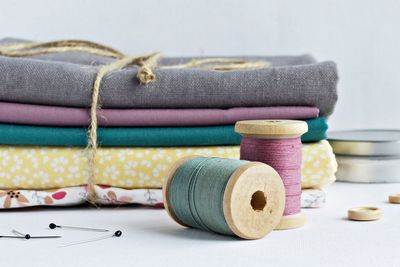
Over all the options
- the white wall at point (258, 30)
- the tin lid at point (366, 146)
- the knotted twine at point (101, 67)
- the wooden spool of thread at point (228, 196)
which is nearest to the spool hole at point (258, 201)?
the wooden spool of thread at point (228, 196)

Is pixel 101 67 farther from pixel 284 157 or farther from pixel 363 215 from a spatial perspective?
pixel 363 215

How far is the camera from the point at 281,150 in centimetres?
136

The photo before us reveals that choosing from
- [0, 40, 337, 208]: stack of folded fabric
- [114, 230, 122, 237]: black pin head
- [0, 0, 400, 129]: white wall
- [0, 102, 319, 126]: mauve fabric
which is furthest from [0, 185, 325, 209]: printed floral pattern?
[0, 0, 400, 129]: white wall

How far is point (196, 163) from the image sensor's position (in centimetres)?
134

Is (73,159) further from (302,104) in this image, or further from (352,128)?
(352,128)

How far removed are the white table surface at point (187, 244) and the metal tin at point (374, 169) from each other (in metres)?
0.31

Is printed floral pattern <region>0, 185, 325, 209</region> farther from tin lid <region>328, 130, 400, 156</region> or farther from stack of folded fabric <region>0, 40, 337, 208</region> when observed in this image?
tin lid <region>328, 130, 400, 156</region>

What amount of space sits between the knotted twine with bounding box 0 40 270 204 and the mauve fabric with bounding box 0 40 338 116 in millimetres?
18

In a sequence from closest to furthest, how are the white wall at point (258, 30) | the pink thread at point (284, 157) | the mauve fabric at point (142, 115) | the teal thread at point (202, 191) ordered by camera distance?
the teal thread at point (202, 191) → the pink thread at point (284, 157) → the mauve fabric at point (142, 115) → the white wall at point (258, 30)

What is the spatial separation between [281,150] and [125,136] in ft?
1.13

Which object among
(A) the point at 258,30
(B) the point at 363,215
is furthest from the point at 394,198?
(A) the point at 258,30

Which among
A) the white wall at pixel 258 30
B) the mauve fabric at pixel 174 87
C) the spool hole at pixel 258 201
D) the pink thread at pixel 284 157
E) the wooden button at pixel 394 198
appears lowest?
the wooden button at pixel 394 198

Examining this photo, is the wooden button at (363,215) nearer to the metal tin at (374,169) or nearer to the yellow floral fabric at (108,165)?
the yellow floral fabric at (108,165)

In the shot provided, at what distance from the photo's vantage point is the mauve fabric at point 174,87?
1541 millimetres
